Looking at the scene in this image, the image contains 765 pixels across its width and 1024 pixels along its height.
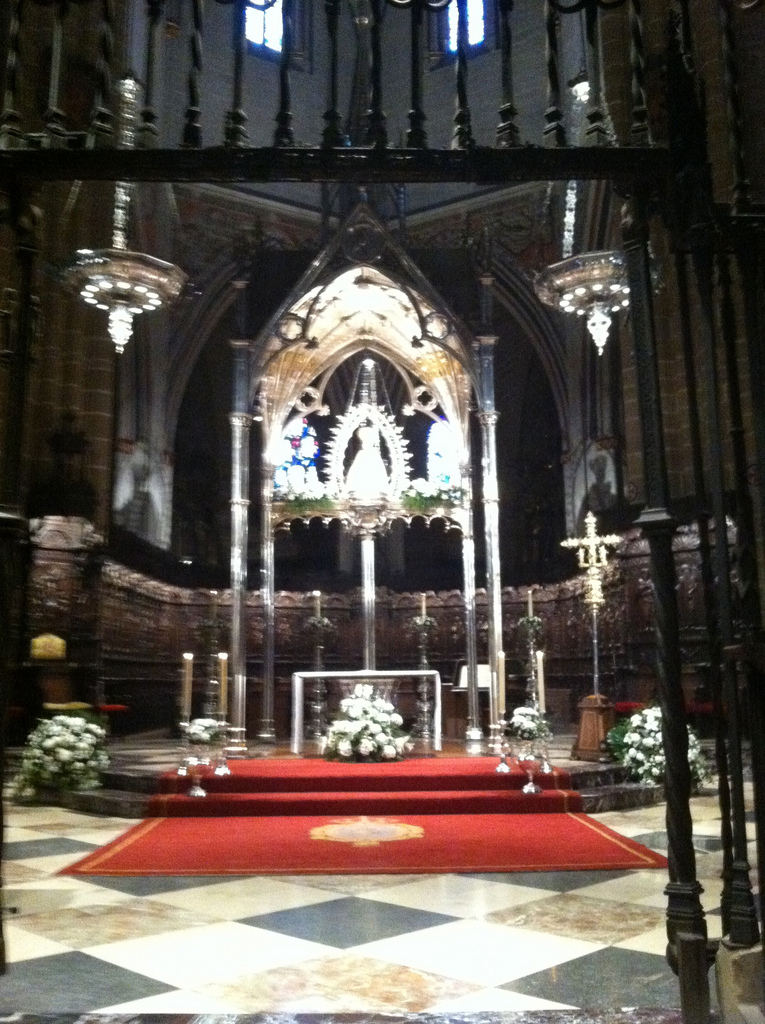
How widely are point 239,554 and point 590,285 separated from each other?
4.53m

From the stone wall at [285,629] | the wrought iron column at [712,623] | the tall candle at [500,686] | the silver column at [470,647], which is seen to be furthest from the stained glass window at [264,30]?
the wrought iron column at [712,623]

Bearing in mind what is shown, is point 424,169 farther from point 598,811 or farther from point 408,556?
point 408,556

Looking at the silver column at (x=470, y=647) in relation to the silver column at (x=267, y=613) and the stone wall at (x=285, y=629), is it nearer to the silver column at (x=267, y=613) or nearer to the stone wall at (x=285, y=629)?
the silver column at (x=267, y=613)

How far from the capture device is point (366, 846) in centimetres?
581

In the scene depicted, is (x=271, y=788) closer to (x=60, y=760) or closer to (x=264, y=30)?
(x=60, y=760)

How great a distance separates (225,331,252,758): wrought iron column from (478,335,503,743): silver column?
8.46 feet

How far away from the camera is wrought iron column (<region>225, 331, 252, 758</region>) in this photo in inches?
373

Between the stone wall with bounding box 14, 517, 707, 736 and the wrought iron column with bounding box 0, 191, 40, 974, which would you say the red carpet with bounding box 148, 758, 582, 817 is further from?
the wrought iron column with bounding box 0, 191, 40, 974

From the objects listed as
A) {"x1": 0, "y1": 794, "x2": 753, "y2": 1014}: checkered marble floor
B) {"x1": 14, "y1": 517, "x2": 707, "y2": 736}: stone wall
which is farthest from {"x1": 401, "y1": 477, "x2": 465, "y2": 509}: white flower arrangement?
{"x1": 0, "y1": 794, "x2": 753, "y2": 1014}: checkered marble floor

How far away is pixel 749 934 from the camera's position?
2602mm

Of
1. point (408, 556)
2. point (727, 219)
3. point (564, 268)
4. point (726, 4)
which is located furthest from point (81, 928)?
point (408, 556)

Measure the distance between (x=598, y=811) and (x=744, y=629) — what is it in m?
5.27

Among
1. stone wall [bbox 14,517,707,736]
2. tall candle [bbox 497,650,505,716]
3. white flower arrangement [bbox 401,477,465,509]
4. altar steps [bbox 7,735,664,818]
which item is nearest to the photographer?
altar steps [bbox 7,735,664,818]

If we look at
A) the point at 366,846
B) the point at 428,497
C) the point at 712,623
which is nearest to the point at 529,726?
the point at 366,846
